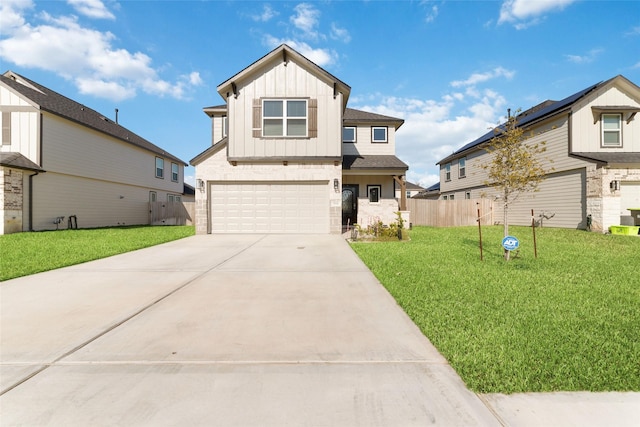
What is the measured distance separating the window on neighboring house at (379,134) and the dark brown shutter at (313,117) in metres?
4.77

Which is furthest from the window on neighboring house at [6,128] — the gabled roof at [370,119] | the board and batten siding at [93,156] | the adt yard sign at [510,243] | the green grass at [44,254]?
the adt yard sign at [510,243]

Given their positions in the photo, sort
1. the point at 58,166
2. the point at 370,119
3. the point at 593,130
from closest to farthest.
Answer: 1. the point at 593,130
2. the point at 58,166
3. the point at 370,119

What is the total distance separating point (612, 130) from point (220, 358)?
65.3ft

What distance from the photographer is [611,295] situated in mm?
4105

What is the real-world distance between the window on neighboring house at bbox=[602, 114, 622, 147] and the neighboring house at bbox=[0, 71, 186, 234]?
27953 millimetres

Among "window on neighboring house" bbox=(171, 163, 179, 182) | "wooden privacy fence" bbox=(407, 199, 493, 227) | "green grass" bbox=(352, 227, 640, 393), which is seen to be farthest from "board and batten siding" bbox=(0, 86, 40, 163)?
"wooden privacy fence" bbox=(407, 199, 493, 227)

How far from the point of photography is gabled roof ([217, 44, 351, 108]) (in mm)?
11969

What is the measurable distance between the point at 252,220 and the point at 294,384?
421 inches

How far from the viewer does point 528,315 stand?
3.37m

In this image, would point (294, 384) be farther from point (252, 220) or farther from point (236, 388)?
point (252, 220)

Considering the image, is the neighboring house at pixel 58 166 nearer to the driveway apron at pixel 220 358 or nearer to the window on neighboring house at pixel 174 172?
the window on neighboring house at pixel 174 172

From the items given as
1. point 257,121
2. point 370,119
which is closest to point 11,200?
point 257,121

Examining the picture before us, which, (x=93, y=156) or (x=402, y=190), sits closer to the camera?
(x=402, y=190)

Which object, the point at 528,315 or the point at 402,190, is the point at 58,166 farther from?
the point at 528,315
